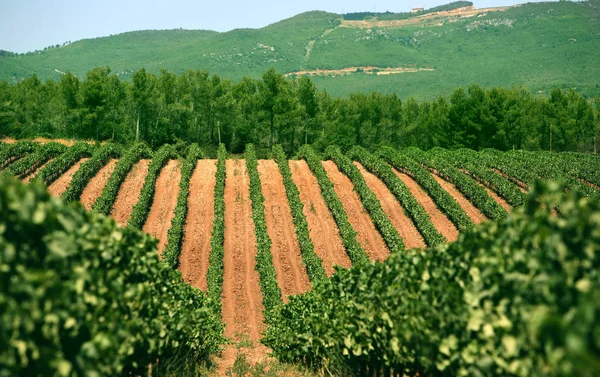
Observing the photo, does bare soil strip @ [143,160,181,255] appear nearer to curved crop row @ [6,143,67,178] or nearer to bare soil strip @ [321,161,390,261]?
curved crop row @ [6,143,67,178]

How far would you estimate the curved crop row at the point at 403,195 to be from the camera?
126 ft

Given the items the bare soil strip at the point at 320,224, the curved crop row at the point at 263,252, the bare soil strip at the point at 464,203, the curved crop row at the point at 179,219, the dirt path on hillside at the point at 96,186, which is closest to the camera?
the curved crop row at the point at 263,252

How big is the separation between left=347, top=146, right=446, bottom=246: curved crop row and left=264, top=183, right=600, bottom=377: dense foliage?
24220 millimetres

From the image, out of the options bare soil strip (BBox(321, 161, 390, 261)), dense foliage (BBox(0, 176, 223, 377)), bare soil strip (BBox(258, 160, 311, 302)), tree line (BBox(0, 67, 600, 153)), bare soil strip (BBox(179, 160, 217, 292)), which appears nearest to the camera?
dense foliage (BBox(0, 176, 223, 377))

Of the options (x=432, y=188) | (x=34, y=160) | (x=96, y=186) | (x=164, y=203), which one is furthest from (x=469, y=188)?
(x=34, y=160)

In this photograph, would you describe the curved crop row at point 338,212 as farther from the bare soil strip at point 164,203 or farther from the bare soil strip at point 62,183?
the bare soil strip at point 62,183

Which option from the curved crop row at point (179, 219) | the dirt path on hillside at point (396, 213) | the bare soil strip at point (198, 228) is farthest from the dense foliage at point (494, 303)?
the dirt path on hillside at point (396, 213)

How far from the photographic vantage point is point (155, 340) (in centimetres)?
1178

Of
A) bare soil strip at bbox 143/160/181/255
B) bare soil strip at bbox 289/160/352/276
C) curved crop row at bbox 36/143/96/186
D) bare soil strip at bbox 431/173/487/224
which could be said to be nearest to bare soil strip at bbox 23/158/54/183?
curved crop row at bbox 36/143/96/186

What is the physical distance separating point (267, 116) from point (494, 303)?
66.0 m

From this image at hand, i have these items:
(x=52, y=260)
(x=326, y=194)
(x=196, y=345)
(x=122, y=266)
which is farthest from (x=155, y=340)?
(x=326, y=194)

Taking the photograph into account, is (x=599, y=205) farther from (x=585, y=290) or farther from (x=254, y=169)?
(x=254, y=169)

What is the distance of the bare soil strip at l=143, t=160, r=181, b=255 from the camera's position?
126 ft

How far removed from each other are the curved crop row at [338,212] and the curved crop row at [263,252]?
4.62 metres
